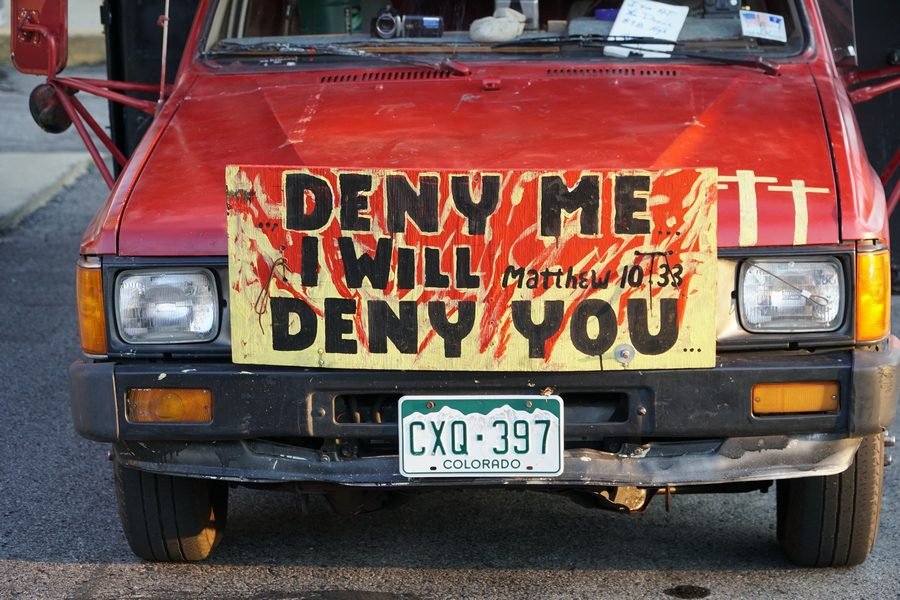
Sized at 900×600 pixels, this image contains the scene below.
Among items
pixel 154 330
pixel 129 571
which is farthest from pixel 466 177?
pixel 129 571

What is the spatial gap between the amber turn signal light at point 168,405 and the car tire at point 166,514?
40 centimetres

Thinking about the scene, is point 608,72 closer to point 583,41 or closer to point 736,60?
point 583,41

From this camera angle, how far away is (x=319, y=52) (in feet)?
15.0

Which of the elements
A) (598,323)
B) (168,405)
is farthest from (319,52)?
(598,323)

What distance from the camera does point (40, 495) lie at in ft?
15.8

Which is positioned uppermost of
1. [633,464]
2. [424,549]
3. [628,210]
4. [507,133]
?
[507,133]

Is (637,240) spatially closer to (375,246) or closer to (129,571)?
(375,246)

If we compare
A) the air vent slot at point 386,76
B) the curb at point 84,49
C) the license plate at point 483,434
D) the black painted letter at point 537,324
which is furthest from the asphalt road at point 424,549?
the curb at point 84,49

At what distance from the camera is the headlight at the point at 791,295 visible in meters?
3.41

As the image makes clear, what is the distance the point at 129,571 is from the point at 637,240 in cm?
181

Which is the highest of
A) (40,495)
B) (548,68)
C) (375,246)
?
(548,68)

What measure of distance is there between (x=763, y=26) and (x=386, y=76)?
125cm

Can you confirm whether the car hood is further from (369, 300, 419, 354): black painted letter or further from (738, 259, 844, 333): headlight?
(369, 300, 419, 354): black painted letter

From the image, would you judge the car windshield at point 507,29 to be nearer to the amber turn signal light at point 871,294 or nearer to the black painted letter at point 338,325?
the amber turn signal light at point 871,294
